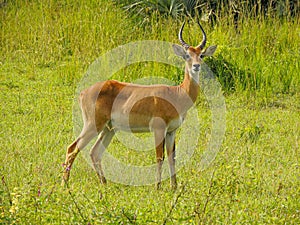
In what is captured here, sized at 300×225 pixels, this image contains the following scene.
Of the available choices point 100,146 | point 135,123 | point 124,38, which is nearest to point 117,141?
point 100,146

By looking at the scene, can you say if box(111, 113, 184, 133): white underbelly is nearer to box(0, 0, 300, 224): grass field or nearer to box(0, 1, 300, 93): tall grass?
box(0, 0, 300, 224): grass field

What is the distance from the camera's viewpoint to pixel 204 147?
23.4ft

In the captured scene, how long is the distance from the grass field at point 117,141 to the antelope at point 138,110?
23 centimetres

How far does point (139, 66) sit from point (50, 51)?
2003 mm

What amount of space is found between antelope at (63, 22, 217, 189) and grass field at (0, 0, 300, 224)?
0.77 feet

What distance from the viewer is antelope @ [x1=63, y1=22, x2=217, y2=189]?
247 inches

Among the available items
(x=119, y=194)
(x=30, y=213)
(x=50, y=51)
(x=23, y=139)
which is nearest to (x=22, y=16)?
(x=50, y=51)

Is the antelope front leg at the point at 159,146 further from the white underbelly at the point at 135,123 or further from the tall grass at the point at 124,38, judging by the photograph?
the tall grass at the point at 124,38

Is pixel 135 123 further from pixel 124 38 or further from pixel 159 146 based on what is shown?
pixel 124 38

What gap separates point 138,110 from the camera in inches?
252

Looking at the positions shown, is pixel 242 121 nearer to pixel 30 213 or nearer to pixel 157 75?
pixel 157 75

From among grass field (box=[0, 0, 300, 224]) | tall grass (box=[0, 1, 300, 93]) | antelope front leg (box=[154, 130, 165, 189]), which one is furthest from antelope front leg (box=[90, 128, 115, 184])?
tall grass (box=[0, 1, 300, 93])

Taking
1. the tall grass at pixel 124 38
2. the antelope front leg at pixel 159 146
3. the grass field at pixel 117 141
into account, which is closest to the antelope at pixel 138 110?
the antelope front leg at pixel 159 146

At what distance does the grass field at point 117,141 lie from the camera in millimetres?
4719
